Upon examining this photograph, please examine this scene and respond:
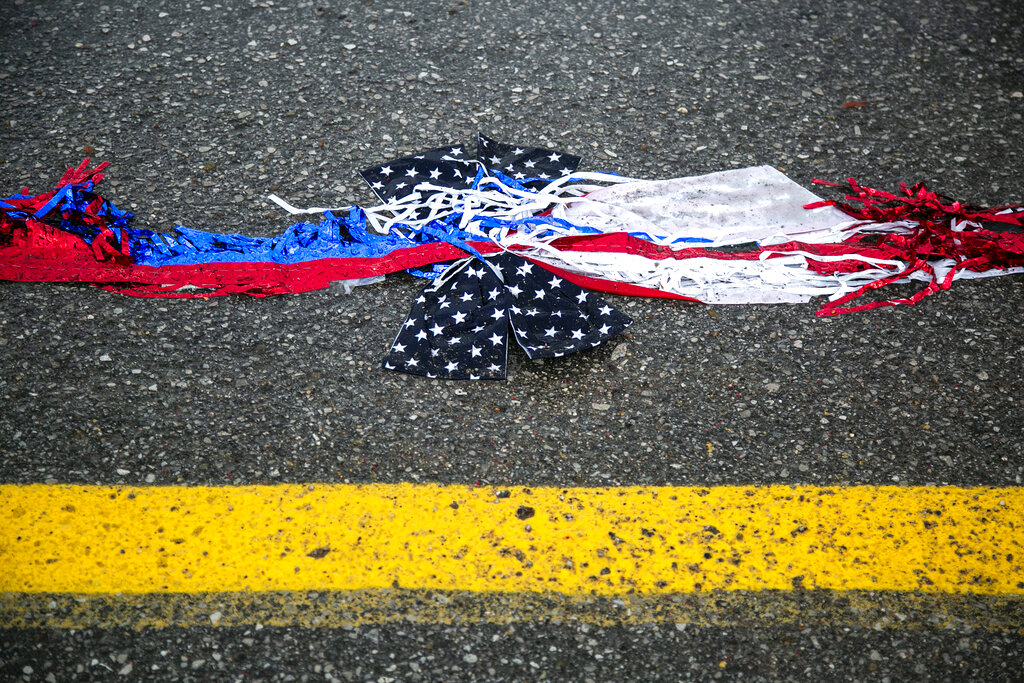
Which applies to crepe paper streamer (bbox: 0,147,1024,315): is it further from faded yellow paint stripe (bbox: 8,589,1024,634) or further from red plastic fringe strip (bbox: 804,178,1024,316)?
faded yellow paint stripe (bbox: 8,589,1024,634)

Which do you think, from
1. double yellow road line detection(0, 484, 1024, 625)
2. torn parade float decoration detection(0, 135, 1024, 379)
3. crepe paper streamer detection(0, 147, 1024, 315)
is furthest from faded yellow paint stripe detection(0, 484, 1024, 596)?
crepe paper streamer detection(0, 147, 1024, 315)

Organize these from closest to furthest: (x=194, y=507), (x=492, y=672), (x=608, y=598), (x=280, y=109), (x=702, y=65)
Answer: (x=492, y=672) → (x=608, y=598) → (x=194, y=507) → (x=280, y=109) → (x=702, y=65)

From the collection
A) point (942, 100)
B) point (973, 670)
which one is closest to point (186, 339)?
point (973, 670)

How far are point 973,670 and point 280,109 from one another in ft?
8.92

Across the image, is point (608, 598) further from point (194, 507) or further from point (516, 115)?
point (516, 115)

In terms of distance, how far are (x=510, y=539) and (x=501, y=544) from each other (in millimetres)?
24

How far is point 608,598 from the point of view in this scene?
163cm

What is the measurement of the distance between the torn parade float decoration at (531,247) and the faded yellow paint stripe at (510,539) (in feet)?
1.55

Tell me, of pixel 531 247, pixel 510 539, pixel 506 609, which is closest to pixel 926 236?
pixel 531 247

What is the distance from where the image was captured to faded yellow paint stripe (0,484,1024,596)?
1646mm

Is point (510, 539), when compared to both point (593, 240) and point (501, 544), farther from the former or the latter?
point (593, 240)

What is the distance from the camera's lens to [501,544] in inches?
67.4

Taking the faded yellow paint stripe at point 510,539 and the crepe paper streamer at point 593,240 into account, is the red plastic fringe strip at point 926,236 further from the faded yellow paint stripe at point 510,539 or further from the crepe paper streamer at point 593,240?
the faded yellow paint stripe at point 510,539

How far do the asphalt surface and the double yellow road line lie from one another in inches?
2.3
